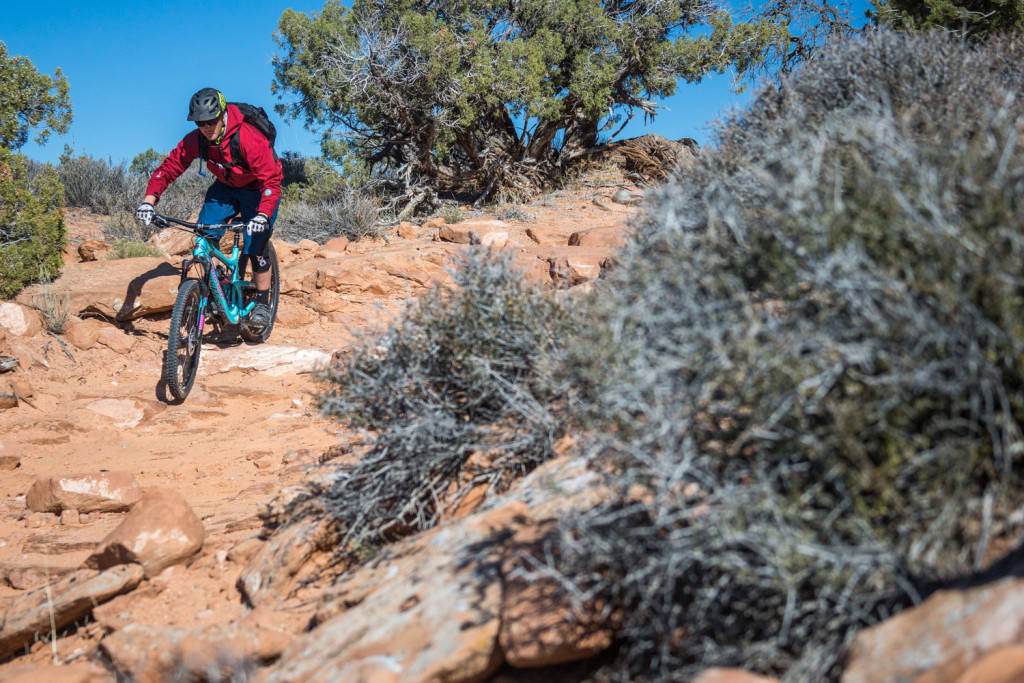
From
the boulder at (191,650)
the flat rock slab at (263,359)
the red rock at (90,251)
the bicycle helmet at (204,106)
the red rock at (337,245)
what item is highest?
the bicycle helmet at (204,106)

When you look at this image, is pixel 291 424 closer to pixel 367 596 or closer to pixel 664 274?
pixel 367 596

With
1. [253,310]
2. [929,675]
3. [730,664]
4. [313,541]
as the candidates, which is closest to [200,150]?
[253,310]

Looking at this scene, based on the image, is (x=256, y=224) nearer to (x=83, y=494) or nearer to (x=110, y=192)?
(x=83, y=494)

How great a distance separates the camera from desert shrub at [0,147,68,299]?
6992 millimetres

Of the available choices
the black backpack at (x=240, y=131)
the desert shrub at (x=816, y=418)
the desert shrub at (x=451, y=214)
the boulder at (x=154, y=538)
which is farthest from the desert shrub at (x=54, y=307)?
the desert shrub at (x=816, y=418)

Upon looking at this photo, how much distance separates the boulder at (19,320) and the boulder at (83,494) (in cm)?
310

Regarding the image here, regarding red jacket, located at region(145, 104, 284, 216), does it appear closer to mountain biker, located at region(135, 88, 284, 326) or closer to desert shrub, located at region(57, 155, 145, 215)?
mountain biker, located at region(135, 88, 284, 326)

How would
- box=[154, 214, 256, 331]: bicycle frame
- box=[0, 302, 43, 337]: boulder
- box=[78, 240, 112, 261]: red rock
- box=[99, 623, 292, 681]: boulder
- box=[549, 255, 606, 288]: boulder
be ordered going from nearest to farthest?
box=[99, 623, 292, 681]: boulder
box=[154, 214, 256, 331]: bicycle frame
box=[0, 302, 43, 337]: boulder
box=[549, 255, 606, 288]: boulder
box=[78, 240, 112, 261]: red rock

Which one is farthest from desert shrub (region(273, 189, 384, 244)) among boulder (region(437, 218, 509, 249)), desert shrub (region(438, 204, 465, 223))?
boulder (region(437, 218, 509, 249))

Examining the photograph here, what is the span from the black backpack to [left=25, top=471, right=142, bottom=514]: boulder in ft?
9.76

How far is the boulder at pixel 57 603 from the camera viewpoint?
2992 mm

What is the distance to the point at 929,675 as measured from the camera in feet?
4.60

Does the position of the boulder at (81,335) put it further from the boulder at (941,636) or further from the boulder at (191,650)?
the boulder at (941,636)

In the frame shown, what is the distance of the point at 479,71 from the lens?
1226 cm
